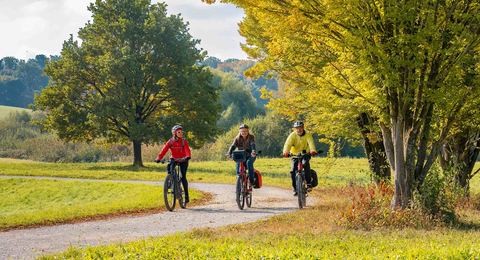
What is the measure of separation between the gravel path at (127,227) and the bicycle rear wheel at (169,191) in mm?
243

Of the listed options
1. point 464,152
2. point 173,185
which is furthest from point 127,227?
point 464,152

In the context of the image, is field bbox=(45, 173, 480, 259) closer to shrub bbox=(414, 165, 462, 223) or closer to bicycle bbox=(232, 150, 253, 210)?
shrub bbox=(414, 165, 462, 223)

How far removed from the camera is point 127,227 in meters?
11.9

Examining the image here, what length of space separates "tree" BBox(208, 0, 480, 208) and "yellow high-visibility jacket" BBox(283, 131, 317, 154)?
1411mm

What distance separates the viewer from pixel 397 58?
10.8 metres

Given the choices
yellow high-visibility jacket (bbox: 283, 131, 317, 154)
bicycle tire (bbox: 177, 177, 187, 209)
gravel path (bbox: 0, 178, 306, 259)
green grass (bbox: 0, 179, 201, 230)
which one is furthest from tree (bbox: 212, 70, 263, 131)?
yellow high-visibility jacket (bbox: 283, 131, 317, 154)

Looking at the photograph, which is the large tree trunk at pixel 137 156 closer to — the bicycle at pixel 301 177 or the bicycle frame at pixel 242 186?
the bicycle frame at pixel 242 186

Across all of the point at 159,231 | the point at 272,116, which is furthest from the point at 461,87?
the point at 272,116

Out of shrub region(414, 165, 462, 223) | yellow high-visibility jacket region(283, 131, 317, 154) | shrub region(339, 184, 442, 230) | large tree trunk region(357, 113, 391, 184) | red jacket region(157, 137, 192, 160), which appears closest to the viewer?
shrub region(339, 184, 442, 230)

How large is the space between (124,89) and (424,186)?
89.1 ft

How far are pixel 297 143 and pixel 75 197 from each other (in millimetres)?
13249

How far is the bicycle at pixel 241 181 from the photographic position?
14.1 m

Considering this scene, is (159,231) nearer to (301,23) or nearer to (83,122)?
(301,23)

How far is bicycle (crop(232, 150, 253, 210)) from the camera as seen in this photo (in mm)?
14062
